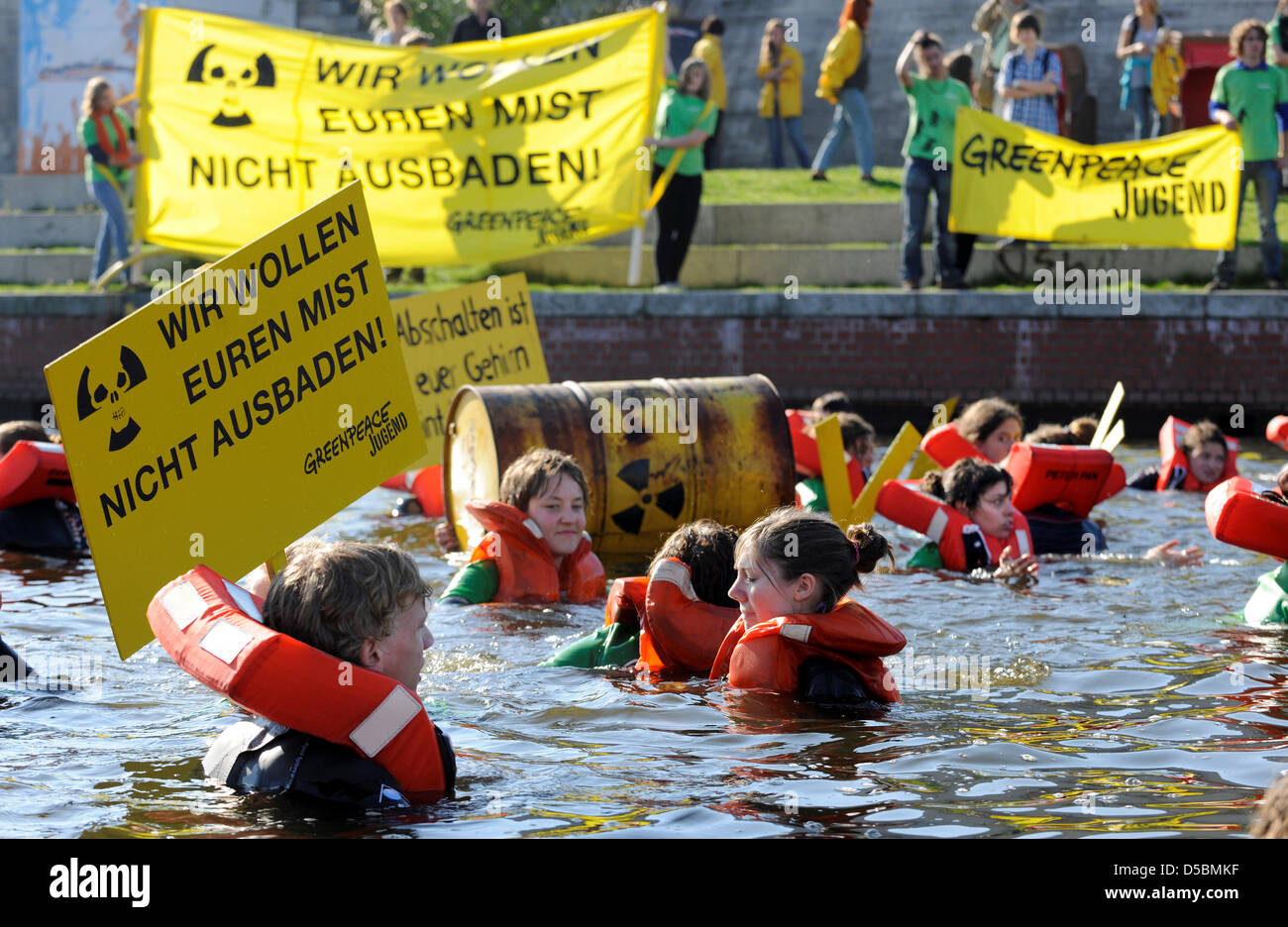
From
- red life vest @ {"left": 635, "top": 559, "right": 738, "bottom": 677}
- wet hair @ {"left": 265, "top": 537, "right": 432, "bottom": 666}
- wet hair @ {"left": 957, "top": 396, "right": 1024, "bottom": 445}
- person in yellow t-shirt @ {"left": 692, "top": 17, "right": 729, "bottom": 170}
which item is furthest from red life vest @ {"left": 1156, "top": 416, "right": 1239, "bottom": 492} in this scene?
wet hair @ {"left": 265, "top": 537, "right": 432, "bottom": 666}

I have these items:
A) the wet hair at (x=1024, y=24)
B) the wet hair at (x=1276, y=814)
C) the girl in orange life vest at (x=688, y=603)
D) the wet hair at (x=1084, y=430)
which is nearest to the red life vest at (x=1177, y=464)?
the wet hair at (x=1084, y=430)

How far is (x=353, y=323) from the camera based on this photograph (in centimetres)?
550

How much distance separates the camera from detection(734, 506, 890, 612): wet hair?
17.9 ft

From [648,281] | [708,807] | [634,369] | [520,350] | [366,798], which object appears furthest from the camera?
[648,281]

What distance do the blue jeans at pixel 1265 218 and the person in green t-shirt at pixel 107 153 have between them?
985cm

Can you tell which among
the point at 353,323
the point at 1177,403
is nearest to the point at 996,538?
the point at 353,323

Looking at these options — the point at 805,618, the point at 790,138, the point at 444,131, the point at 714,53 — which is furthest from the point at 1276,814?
the point at 790,138

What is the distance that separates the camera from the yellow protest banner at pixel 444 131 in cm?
1460

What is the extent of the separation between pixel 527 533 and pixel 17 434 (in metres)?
3.34

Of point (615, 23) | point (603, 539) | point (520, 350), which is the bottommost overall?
point (603, 539)

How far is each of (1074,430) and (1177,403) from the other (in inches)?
171

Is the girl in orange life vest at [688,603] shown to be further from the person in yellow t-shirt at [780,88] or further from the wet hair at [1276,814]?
the person in yellow t-shirt at [780,88]

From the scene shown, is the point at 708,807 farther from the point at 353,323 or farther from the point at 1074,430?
the point at 1074,430
